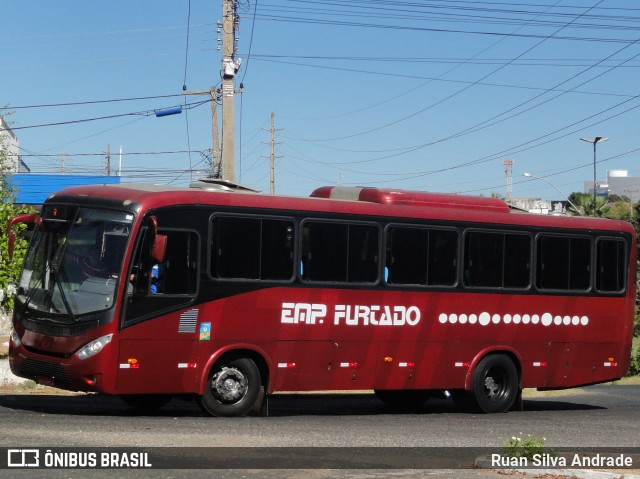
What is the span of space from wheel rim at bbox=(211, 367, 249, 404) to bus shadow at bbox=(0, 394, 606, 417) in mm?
469

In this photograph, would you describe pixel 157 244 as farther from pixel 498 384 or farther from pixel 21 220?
pixel 498 384

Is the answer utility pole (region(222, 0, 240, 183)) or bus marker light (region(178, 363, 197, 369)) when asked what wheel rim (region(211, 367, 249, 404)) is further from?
utility pole (region(222, 0, 240, 183))

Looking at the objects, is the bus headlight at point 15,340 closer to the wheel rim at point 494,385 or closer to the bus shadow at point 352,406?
the bus shadow at point 352,406

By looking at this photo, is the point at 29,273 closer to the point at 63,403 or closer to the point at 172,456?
the point at 63,403

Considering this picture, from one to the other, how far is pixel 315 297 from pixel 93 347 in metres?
3.59

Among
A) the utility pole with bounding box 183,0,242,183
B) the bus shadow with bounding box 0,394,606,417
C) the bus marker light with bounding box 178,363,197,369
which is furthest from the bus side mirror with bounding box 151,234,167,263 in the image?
the utility pole with bounding box 183,0,242,183

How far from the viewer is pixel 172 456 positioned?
1159 cm

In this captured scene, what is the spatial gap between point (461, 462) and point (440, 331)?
6.34m

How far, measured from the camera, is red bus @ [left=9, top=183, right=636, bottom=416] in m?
15.5

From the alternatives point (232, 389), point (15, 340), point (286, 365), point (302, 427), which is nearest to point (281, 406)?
point (286, 365)

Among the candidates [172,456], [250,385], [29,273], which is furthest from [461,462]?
[29,273]

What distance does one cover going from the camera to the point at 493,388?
63.4ft

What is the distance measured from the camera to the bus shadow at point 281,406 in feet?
55.7

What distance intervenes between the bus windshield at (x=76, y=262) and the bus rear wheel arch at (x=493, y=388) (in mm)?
6813
